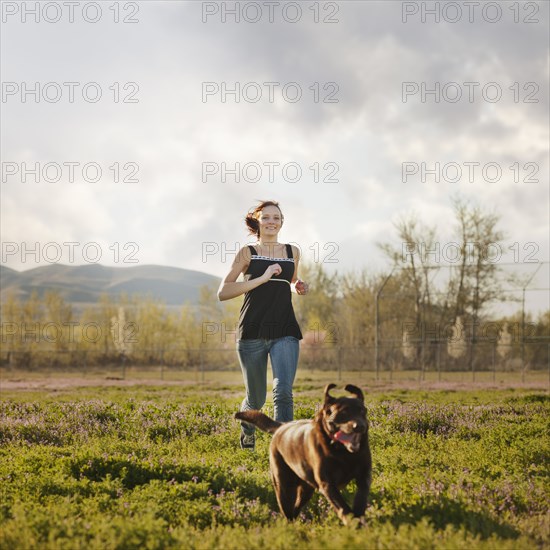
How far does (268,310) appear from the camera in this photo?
7742 millimetres

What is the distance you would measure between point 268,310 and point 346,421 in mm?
3107

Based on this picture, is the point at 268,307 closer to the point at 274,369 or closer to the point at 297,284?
the point at 297,284

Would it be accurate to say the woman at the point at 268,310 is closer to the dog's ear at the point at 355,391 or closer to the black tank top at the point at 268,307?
the black tank top at the point at 268,307

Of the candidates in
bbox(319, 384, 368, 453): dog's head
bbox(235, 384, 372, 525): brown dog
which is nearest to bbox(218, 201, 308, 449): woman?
bbox(235, 384, 372, 525): brown dog

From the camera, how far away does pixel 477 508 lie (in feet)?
17.8

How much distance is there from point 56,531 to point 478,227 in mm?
45964

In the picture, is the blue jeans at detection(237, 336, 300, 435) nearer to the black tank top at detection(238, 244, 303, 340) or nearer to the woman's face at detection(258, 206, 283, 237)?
the black tank top at detection(238, 244, 303, 340)

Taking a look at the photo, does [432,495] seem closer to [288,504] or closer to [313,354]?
[288,504]

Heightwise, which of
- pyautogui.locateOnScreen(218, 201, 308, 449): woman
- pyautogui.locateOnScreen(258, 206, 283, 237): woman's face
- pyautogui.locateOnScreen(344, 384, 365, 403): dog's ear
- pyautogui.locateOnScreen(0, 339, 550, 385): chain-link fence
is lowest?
pyautogui.locateOnScreen(0, 339, 550, 385): chain-link fence

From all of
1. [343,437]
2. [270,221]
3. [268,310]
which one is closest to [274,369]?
[268,310]

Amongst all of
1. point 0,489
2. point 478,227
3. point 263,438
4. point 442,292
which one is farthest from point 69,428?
point 478,227

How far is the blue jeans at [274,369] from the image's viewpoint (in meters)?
7.58

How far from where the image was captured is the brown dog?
4.75m

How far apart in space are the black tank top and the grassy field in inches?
56.0
